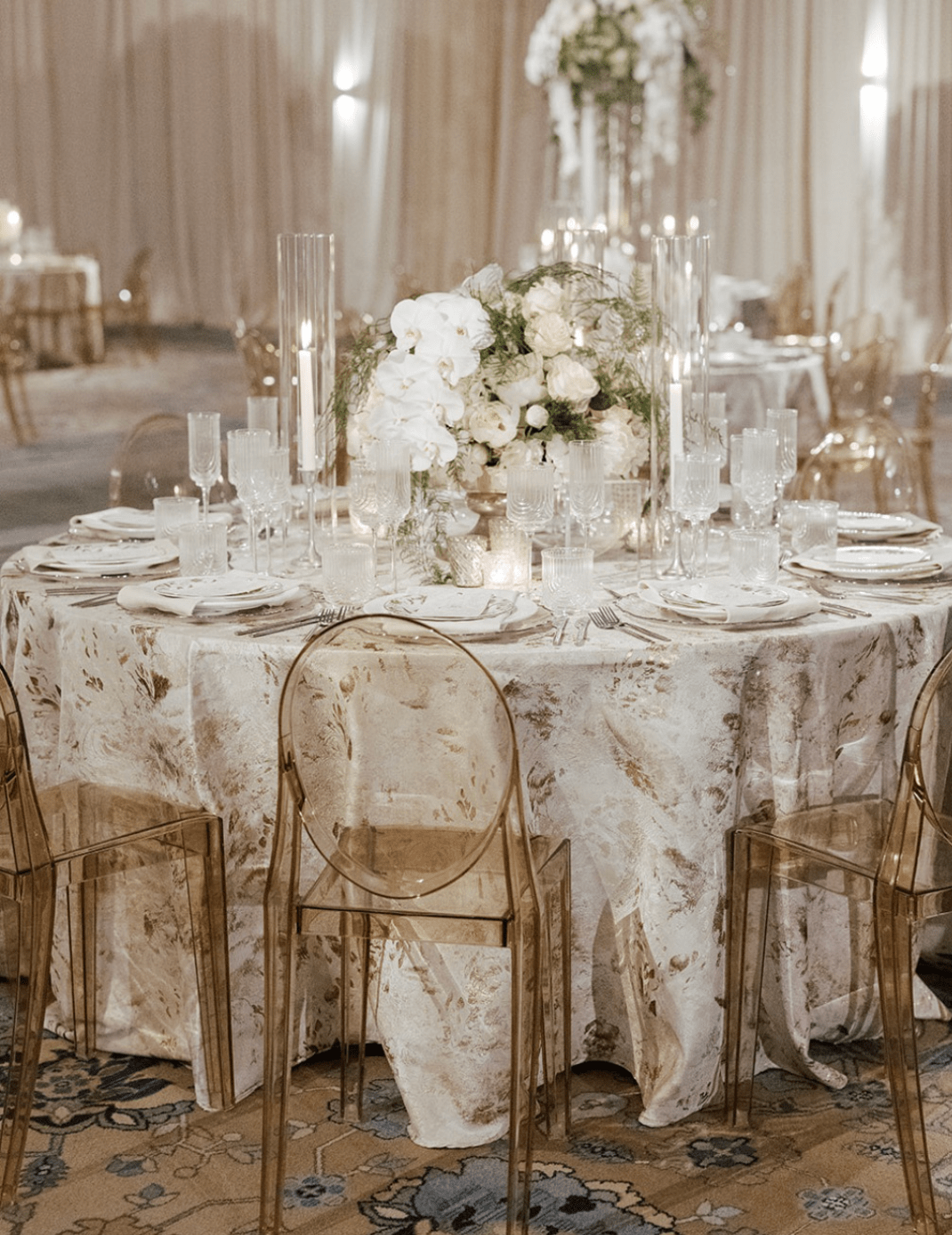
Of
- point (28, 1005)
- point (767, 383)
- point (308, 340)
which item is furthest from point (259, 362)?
point (28, 1005)

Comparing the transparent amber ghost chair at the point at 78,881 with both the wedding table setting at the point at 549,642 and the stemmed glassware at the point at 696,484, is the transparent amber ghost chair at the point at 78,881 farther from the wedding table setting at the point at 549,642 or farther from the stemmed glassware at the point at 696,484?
the stemmed glassware at the point at 696,484

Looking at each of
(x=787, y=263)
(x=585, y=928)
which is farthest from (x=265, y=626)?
(x=787, y=263)

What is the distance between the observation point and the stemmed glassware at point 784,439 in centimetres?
283

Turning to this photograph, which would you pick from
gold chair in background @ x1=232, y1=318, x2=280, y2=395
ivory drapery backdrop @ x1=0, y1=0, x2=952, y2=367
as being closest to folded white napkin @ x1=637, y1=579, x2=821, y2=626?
gold chair in background @ x1=232, y1=318, x2=280, y2=395

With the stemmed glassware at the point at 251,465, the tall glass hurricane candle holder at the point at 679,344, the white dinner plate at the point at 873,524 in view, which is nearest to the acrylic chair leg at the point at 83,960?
the stemmed glassware at the point at 251,465

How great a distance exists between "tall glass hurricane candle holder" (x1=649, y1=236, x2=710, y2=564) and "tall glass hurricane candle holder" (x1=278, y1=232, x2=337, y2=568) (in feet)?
2.04

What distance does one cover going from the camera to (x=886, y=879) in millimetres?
2121

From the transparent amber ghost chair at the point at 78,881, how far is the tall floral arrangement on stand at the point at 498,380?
0.70 m

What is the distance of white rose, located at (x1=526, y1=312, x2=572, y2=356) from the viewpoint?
2580 millimetres

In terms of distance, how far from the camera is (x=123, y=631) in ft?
7.81

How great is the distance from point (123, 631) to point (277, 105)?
662 centimetres

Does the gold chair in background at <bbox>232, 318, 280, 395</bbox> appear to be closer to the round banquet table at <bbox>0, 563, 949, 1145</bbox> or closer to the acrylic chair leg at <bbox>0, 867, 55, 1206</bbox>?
the round banquet table at <bbox>0, 563, 949, 1145</bbox>

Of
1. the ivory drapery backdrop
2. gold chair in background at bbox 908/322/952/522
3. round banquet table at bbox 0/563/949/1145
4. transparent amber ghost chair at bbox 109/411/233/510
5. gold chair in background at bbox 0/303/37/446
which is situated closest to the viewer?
round banquet table at bbox 0/563/949/1145

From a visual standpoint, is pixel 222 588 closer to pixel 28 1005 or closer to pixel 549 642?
pixel 549 642
